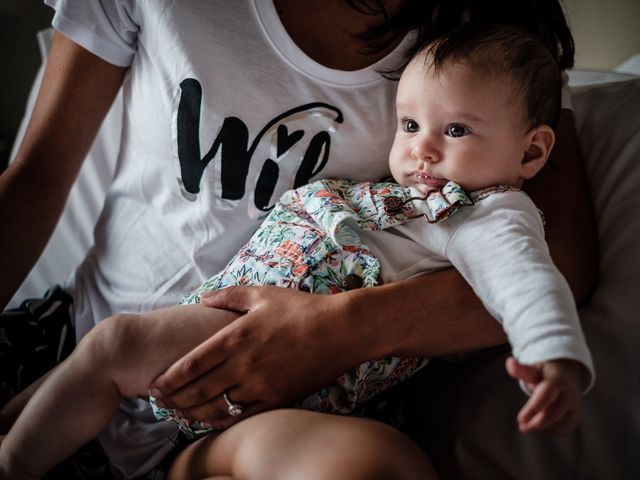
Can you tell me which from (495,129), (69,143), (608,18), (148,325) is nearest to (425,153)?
(495,129)

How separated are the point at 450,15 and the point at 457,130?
0.22 metres

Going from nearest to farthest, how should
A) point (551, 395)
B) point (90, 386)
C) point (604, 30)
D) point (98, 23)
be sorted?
point (551, 395)
point (90, 386)
point (98, 23)
point (604, 30)

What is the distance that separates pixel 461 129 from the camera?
0.65 m

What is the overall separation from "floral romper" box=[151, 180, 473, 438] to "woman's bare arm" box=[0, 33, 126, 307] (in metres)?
0.27

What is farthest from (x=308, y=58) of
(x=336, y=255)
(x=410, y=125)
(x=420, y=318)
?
(x=420, y=318)

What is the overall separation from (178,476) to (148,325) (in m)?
0.18

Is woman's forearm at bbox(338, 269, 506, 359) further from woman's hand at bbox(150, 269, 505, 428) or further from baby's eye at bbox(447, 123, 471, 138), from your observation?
baby's eye at bbox(447, 123, 471, 138)

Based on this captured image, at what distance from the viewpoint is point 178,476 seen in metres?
0.63

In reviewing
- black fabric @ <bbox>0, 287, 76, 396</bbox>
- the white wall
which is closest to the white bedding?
the white wall

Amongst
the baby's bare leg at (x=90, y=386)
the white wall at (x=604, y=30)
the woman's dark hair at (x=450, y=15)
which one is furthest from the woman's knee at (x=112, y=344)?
the white wall at (x=604, y=30)

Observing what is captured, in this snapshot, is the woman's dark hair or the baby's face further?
the woman's dark hair

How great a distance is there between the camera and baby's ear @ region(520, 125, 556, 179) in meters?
0.68

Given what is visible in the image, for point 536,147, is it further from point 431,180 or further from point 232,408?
point 232,408

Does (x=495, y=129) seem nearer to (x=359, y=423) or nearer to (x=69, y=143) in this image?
(x=359, y=423)
